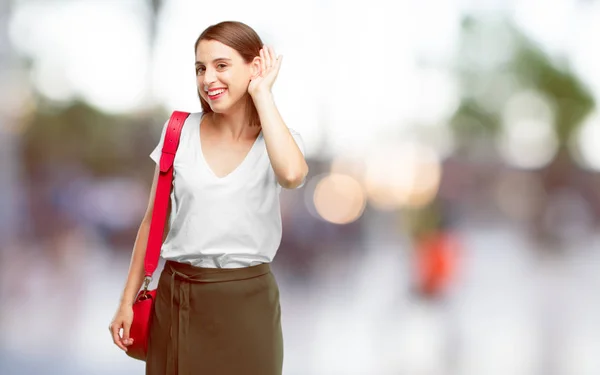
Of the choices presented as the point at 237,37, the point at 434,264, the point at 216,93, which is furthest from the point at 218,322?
the point at 434,264

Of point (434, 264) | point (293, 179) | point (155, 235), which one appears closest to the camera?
point (293, 179)

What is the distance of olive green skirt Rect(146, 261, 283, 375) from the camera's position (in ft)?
5.26

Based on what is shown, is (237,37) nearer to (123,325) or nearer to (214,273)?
(214,273)

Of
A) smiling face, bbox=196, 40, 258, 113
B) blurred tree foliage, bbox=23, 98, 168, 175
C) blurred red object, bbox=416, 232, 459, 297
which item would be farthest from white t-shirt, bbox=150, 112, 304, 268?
blurred tree foliage, bbox=23, 98, 168, 175

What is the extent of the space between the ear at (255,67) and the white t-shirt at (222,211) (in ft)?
0.47

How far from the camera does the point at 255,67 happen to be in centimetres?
161

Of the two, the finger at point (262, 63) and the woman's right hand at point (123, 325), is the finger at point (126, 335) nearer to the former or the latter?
the woman's right hand at point (123, 325)

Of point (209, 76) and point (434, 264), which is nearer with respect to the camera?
point (209, 76)

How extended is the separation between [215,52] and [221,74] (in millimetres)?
47

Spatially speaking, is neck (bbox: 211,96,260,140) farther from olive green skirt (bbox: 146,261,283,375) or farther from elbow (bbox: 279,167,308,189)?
olive green skirt (bbox: 146,261,283,375)

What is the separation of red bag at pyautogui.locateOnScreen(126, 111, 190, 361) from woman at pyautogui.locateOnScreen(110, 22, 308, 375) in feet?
0.05

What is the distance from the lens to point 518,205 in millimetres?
22422

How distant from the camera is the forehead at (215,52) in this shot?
61.9 inches

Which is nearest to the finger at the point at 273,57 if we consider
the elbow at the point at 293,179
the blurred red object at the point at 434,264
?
the elbow at the point at 293,179
